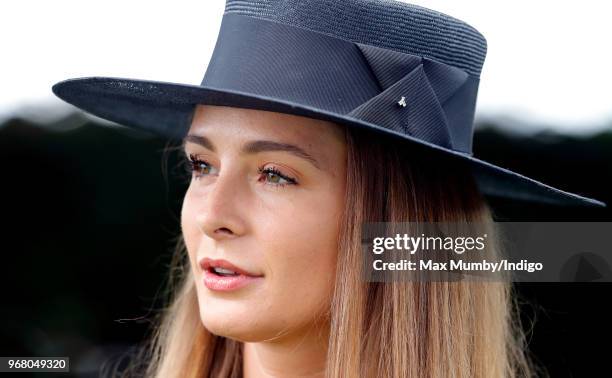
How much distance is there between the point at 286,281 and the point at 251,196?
23 cm

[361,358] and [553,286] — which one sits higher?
[553,286]

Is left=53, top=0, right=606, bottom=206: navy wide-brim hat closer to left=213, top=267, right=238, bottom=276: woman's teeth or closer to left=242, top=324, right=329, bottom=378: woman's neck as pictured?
left=213, top=267, right=238, bottom=276: woman's teeth

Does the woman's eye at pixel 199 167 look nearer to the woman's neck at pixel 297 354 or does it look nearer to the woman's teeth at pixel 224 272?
the woman's teeth at pixel 224 272

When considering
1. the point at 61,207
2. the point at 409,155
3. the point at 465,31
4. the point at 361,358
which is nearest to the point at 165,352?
the point at 361,358

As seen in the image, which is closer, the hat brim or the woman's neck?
the hat brim

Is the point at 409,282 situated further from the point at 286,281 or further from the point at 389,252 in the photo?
the point at 286,281

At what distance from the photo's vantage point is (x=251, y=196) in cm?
205

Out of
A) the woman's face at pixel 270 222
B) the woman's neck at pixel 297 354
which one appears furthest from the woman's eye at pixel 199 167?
the woman's neck at pixel 297 354

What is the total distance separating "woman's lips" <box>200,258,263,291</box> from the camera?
2031 mm

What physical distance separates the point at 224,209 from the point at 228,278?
18cm

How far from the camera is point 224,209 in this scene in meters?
2.01

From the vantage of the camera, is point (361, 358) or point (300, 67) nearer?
point (300, 67)

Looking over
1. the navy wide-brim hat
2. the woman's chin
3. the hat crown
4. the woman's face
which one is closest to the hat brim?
the navy wide-brim hat

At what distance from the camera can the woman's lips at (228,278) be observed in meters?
2.03
